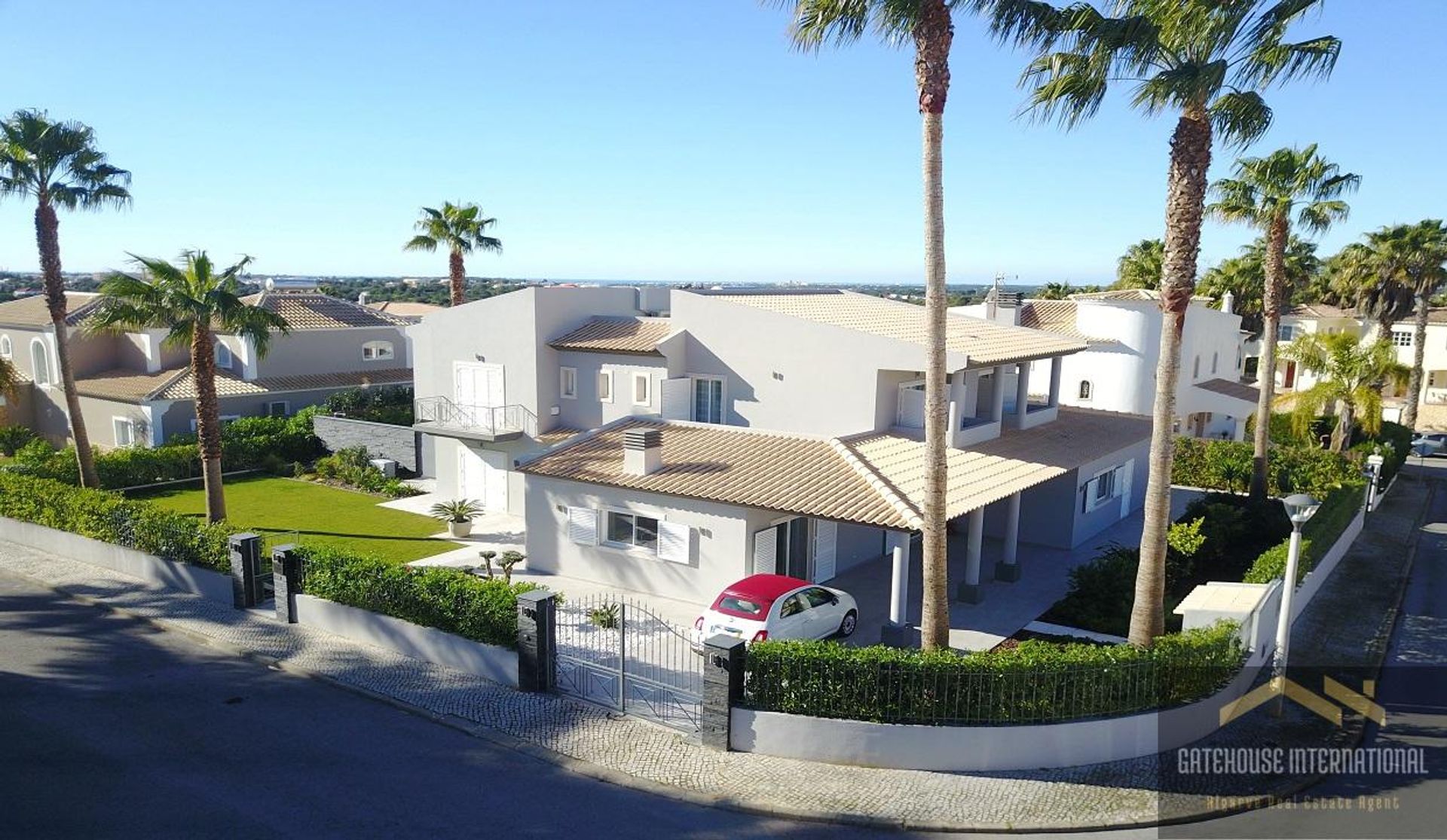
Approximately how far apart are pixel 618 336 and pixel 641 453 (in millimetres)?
7172

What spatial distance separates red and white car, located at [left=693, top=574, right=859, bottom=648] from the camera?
51.5 ft

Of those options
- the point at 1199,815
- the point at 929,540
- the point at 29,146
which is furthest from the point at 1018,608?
the point at 29,146

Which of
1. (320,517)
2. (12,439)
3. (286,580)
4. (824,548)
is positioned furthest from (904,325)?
(12,439)

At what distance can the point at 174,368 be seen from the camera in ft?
133

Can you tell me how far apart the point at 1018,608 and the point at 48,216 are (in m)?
28.3

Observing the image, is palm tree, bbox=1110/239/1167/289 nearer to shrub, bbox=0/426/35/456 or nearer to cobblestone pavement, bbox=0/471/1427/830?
cobblestone pavement, bbox=0/471/1427/830

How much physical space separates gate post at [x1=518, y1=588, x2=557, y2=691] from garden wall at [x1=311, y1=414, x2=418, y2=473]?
768 inches

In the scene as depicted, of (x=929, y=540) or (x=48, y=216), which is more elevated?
(x=48, y=216)

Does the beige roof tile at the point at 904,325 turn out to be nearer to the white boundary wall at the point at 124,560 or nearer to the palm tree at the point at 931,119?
the palm tree at the point at 931,119

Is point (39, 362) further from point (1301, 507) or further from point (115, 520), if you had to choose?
point (1301, 507)

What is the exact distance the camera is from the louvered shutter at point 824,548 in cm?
2108

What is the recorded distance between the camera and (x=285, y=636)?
1741 cm

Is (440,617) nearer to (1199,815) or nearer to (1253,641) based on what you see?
(1199,815)

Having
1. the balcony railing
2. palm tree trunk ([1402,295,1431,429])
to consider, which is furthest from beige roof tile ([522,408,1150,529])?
palm tree trunk ([1402,295,1431,429])
